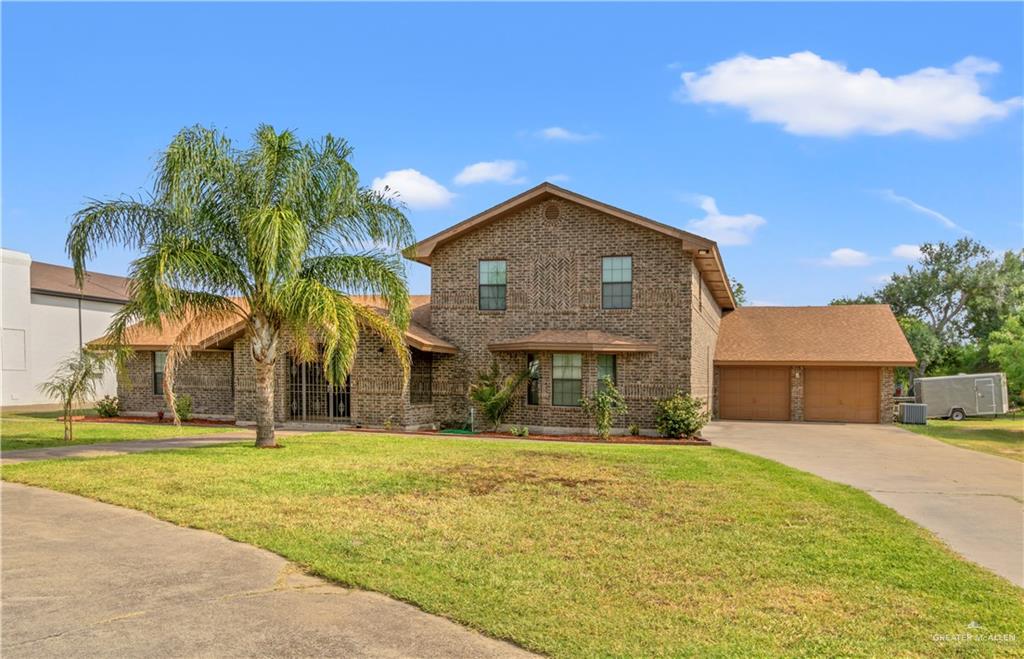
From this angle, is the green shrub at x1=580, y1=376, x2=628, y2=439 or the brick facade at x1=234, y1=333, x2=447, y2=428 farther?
the brick facade at x1=234, y1=333, x2=447, y2=428

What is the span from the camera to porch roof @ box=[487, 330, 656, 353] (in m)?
19.6

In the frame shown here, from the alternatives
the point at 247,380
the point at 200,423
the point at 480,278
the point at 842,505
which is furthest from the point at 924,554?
the point at 200,423

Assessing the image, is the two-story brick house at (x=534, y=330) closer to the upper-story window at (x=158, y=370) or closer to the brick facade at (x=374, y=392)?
the brick facade at (x=374, y=392)

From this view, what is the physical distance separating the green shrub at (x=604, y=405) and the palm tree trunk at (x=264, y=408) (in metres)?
8.61

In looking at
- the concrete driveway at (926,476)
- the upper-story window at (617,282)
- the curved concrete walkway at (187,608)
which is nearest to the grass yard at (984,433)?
the concrete driveway at (926,476)

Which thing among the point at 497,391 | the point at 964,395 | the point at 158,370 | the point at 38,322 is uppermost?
the point at 38,322

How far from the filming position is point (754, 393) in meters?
28.7

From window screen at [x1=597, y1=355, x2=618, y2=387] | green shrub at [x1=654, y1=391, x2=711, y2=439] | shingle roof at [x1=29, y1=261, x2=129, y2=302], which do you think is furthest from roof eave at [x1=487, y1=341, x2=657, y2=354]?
shingle roof at [x1=29, y1=261, x2=129, y2=302]

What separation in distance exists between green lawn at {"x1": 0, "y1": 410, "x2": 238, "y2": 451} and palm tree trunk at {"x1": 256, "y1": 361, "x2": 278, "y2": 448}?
436cm

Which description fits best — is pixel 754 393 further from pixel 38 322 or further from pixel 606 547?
pixel 38 322

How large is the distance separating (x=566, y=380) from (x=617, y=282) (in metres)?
3.29

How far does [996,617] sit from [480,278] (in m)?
17.6

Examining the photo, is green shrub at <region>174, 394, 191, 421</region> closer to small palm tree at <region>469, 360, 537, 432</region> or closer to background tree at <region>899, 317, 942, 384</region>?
small palm tree at <region>469, 360, 537, 432</region>

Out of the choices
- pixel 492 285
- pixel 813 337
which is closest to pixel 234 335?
pixel 492 285
